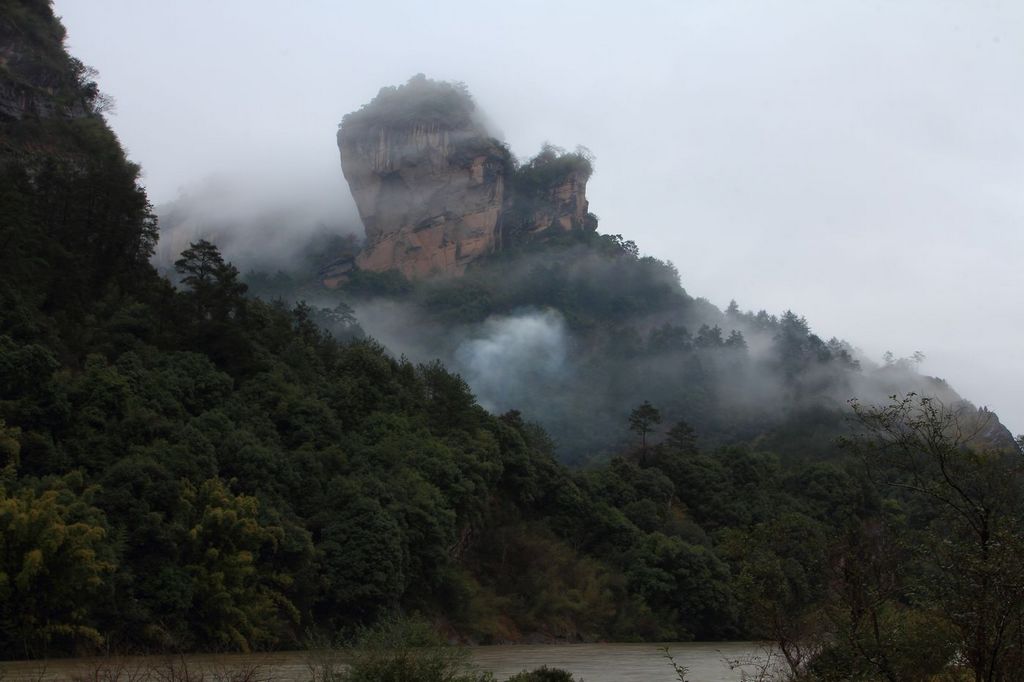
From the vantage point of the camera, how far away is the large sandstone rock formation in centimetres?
10919

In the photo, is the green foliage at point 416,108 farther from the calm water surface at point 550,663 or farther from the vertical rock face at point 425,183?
the calm water surface at point 550,663

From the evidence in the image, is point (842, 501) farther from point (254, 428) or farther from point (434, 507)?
point (254, 428)

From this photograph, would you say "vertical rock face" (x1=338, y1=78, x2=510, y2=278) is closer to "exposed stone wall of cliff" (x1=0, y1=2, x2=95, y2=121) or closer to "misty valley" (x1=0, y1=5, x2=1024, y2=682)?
"misty valley" (x1=0, y1=5, x2=1024, y2=682)

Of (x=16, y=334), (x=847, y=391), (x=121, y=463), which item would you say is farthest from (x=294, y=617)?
(x=847, y=391)

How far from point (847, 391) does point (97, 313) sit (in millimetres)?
66663

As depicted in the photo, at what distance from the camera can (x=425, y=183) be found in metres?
111

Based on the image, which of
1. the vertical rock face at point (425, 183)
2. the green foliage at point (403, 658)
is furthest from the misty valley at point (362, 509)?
the vertical rock face at point (425, 183)

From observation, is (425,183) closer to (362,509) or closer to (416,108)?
(416,108)

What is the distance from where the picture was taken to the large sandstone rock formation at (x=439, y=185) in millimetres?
109188

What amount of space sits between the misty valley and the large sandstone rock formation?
1271 inches

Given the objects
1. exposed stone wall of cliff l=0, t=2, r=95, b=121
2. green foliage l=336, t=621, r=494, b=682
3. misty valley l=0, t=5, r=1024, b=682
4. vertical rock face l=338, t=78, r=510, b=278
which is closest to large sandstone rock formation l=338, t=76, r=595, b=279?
vertical rock face l=338, t=78, r=510, b=278

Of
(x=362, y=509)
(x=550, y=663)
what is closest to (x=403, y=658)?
(x=550, y=663)

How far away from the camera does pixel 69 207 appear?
38188 mm

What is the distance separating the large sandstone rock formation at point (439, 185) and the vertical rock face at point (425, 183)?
0.11 meters
